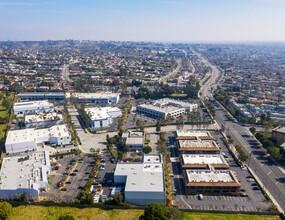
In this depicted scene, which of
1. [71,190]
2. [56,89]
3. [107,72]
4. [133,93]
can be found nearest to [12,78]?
[56,89]

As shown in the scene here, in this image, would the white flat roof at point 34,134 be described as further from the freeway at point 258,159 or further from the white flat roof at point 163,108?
the freeway at point 258,159

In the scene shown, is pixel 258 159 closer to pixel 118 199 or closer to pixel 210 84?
pixel 118 199

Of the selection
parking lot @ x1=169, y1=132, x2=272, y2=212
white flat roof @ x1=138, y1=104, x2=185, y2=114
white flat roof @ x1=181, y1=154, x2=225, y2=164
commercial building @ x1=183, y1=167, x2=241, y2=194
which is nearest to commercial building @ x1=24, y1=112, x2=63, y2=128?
white flat roof @ x1=138, y1=104, x2=185, y2=114

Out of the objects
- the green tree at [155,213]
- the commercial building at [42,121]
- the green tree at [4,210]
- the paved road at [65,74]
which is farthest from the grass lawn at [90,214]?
the paved road at [65,74]

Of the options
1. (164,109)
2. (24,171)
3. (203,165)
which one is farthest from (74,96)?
(203,165)

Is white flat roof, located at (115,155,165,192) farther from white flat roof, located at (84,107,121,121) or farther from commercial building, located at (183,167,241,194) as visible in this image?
white flat roof, located at (84,107,121,121)

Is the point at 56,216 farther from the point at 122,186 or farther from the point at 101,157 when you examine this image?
the point at 101,157
